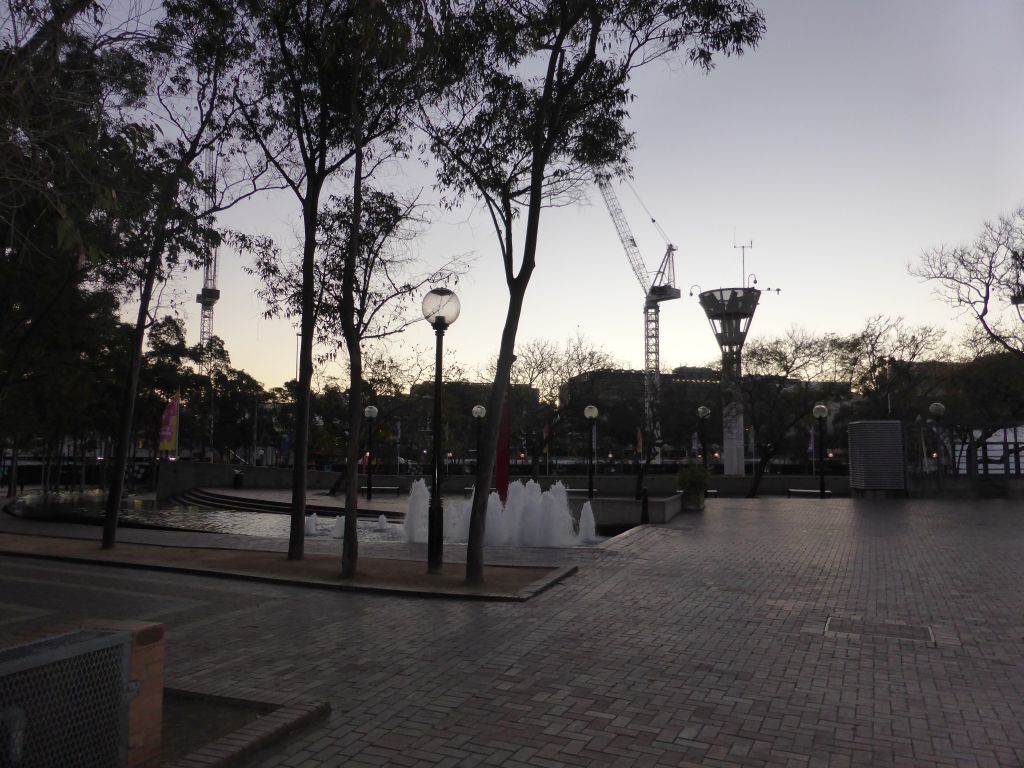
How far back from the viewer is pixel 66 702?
368cm

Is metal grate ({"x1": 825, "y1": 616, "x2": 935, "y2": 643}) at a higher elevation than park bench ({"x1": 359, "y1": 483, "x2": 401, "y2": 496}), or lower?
lower

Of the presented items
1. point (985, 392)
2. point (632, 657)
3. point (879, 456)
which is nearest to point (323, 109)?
point (632, 657)

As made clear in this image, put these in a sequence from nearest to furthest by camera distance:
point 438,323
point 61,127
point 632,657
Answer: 1. point 61,127
2. point 632,657
3. point 438,323

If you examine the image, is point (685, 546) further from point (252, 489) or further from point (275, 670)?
point (252, 489)

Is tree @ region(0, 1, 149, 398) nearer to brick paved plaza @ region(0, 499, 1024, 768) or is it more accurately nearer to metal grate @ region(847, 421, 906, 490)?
brick paved plaza @ region(0, 499, 1024, 768)

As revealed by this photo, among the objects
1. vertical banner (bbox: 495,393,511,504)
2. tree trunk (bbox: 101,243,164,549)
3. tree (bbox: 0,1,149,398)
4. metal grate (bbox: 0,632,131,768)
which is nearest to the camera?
metal grate (bbox: 0,632,131,768)

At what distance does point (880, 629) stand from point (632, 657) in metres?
3.00

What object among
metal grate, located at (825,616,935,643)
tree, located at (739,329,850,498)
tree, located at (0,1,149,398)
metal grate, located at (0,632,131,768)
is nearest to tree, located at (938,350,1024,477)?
tree, located at (739,329,850,498)

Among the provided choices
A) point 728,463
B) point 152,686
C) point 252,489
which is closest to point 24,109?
point 152,686

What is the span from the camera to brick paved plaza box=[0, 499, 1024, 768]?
4996mm

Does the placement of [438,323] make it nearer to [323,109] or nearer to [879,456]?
[323,109]

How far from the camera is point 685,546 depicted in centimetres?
1533

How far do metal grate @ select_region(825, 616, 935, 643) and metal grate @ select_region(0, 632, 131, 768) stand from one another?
6836 mm

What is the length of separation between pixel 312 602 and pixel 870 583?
25.2 feet
